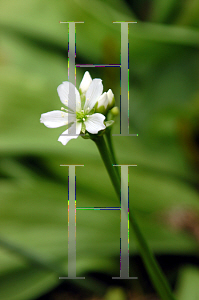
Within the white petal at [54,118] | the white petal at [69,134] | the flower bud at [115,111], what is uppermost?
the flower bud at [115,111]

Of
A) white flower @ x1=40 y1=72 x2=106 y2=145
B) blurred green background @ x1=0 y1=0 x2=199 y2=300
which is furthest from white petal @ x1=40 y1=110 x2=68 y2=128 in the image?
blurred green background @ x1=0 y1=0 x2=199 y2=300

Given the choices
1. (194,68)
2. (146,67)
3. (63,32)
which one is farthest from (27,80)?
(194,68)

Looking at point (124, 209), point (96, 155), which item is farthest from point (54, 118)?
point (96, 155)

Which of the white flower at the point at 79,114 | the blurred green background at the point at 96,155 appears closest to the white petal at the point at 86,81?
the white flower at the point at 79,114

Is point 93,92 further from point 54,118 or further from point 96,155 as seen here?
point 96,155

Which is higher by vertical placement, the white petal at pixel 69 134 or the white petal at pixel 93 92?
the white petal at pixel 93 92

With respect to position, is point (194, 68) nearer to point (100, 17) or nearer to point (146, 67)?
point (146, 67)

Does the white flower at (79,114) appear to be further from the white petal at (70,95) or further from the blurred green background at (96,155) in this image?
the blurred green background at (96,155)
